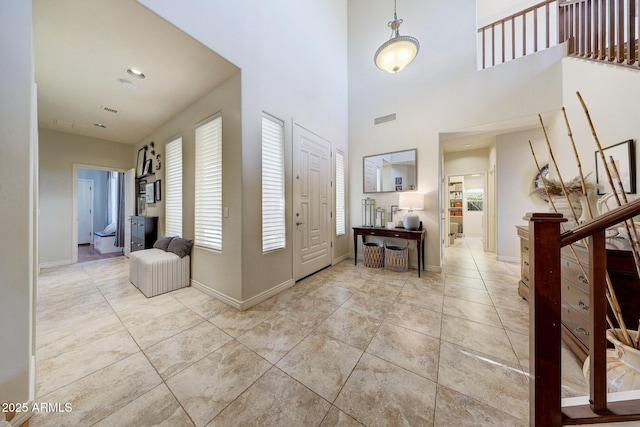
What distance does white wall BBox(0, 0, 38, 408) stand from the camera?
108cm

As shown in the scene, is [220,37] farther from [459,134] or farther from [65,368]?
[459,134]

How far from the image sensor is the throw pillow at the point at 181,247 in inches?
114

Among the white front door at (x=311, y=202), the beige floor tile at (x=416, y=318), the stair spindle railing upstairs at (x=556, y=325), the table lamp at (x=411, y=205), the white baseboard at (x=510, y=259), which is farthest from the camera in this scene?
the white baseboard at (x=510, y=259)

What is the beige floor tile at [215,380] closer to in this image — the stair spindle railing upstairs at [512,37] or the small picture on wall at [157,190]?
the small picture on wall at [157,190]

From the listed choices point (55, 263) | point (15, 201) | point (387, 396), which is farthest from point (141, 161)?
point (387, 396)

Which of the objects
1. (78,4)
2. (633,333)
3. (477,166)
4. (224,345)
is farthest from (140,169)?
(477,166)

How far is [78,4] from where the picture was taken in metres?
1.57

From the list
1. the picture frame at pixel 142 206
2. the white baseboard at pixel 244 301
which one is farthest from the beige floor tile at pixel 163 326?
the picture frame at pixel 142 206

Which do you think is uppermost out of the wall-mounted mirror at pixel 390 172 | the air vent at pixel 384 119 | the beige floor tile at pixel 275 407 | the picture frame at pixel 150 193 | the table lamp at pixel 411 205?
the air vent at pixel 384 119

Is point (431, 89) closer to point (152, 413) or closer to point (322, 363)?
point (322, 363)

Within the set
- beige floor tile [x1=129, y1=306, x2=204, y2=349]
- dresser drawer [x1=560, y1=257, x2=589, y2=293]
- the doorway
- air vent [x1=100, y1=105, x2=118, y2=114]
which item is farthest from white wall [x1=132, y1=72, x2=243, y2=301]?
the doorway

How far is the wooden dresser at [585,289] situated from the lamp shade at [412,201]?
187cm

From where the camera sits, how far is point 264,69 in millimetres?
2529

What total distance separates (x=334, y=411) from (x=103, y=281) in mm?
4002
